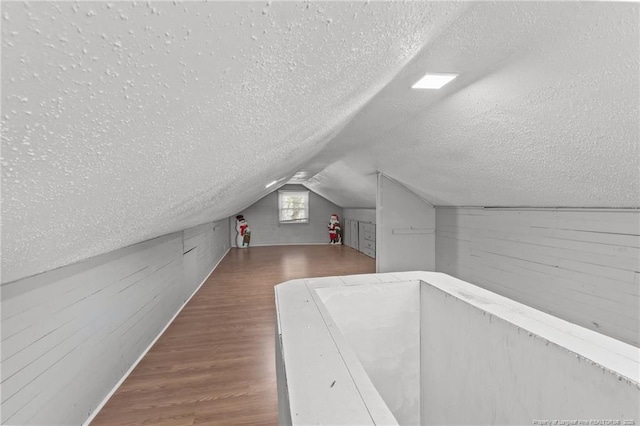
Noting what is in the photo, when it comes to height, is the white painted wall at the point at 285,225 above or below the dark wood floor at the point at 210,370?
above

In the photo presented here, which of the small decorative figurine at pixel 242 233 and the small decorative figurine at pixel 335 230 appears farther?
the small decorative figurine at pixel 335 230

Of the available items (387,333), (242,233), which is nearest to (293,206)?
(242,233)

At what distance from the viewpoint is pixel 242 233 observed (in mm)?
8859

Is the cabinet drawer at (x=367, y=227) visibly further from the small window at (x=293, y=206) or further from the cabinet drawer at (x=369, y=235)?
the small window at (x=293, y=206)

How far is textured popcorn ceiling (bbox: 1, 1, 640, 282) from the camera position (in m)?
0.39

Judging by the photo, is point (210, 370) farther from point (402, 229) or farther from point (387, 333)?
point (402, 229)

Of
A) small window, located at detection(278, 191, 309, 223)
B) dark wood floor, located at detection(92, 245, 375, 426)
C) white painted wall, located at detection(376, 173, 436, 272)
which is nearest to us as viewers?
dark wood floor, located at detection(92, 245, 375, 426)

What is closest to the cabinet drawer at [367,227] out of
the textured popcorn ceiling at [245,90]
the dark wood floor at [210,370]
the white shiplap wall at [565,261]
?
the white shiplap wall at [565,261]

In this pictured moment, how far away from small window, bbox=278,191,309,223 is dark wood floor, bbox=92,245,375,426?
17.2 ft

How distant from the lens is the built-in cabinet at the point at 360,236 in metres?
6.95

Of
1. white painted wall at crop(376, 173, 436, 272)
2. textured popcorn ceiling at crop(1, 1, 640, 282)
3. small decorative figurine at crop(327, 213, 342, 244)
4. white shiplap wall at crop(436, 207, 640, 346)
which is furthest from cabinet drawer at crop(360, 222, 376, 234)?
textured popcorn ceiling at crop(1, 1, 640, 282)

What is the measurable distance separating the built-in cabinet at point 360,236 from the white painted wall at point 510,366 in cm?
517

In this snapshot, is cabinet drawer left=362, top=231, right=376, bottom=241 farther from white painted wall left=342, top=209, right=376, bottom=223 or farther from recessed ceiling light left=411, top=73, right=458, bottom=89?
recessed ceiling light left=411, top=73, right=458, bottom=89

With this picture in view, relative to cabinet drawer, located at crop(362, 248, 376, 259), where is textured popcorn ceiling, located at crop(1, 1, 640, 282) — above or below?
above
